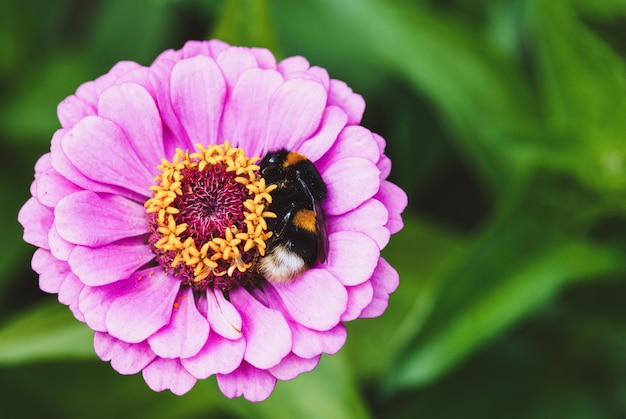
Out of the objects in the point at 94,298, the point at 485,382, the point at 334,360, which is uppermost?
the point at 94,298

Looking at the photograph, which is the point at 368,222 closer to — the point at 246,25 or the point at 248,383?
the point at 248,383

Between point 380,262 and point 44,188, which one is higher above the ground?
point 380,262

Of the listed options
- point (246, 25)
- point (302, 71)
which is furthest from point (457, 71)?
point (302, 71)

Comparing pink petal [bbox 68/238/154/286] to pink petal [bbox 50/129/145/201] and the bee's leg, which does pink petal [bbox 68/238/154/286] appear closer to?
pink petal [bbox 50/129/145/201]

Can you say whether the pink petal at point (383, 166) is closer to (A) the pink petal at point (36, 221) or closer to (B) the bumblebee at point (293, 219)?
(B) the bumblebee at point (293, 219)

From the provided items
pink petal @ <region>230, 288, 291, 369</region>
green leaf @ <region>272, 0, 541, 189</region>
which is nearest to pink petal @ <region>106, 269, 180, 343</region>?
pink petal @ <region>230, 288, 291, 369</region>

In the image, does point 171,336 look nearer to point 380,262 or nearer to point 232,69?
point 380,262

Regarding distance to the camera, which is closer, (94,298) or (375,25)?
(94,298)

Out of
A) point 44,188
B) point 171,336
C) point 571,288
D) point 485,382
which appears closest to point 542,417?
point 485,382

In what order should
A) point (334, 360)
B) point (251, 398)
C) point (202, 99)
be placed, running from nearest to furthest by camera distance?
point (251, 398), point (202, 99), point (334, 360)
